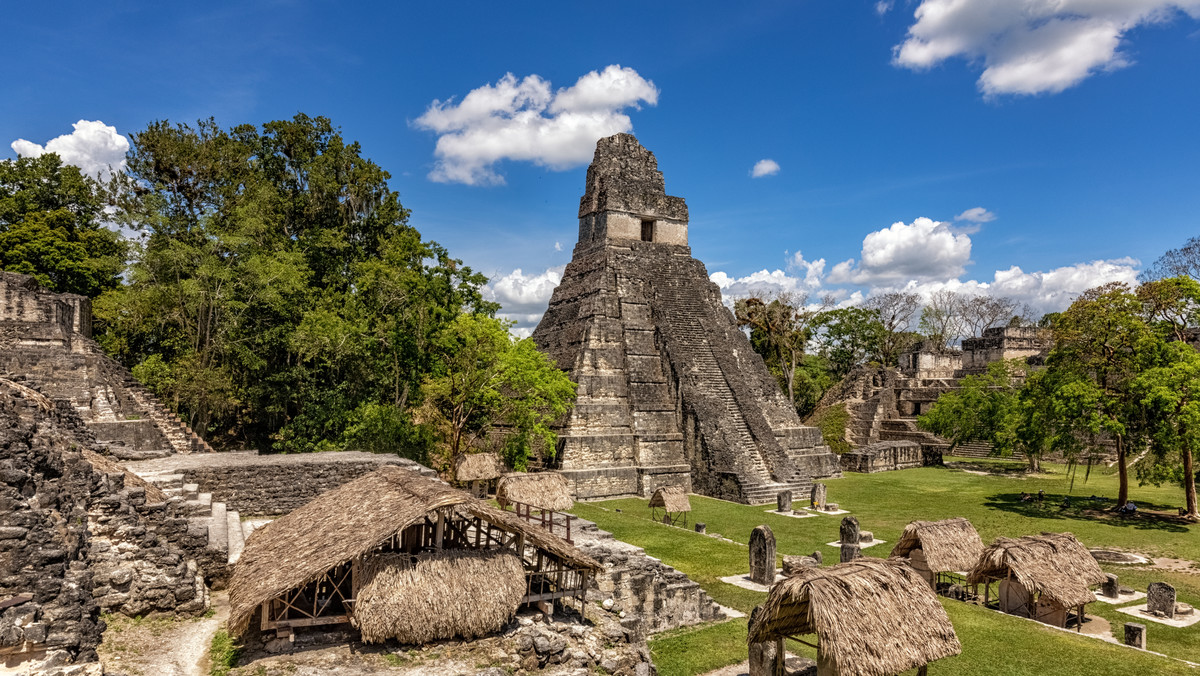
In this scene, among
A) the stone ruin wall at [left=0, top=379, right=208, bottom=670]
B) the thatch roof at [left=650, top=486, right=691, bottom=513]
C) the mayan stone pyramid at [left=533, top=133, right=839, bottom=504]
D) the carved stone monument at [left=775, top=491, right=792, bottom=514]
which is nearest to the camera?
the stone ruin wall at [left=0, top=379, right=208, bottom=670]

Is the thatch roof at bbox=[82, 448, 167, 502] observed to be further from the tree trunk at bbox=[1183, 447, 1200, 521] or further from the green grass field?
the tree trunk at bbox=[1183, 447, 1200, 521]

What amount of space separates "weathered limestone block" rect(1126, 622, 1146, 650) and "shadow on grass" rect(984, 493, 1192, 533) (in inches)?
399

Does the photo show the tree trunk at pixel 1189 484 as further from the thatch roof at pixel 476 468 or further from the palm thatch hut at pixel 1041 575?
the thatch roof at pixel 476 468

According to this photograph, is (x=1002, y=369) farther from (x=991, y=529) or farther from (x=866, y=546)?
(x=866, y=546)

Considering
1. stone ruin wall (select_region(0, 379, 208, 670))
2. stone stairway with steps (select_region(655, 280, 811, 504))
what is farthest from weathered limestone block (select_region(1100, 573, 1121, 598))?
stone ruin wall (select_region(0, 379, 208, 670))

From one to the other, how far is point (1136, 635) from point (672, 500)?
34.3ft

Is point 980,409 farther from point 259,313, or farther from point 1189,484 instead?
point 259,313

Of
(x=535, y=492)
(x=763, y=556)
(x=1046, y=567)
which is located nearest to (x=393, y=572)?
(x=535, y=492)

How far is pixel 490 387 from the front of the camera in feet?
70.3

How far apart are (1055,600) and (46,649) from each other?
13.8 meters

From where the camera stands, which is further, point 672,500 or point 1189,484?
point 1189,484

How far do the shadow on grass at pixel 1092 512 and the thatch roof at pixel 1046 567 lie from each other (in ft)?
29.8

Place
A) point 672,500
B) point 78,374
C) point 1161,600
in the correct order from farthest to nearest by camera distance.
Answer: point 672,500 < point 78,374 < point 1161,600

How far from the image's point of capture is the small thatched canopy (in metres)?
15.7
